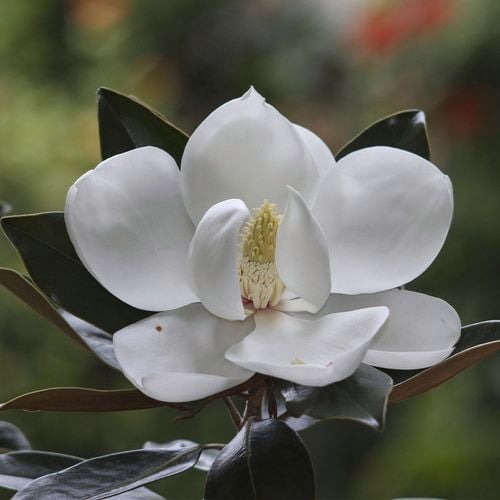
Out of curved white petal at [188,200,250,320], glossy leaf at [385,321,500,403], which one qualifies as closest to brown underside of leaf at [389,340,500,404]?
glossy leaf at [385,321,500,403]

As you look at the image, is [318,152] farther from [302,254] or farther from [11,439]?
[11,439]

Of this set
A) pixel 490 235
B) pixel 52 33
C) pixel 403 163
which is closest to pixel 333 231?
pixel 403 163

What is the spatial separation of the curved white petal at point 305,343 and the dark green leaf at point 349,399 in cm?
1

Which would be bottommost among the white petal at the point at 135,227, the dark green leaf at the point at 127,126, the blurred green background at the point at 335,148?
the blurred green background at the point at 335,148

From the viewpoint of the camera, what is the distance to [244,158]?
0.55 meters

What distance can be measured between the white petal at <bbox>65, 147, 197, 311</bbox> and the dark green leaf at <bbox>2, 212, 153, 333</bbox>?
4 centimetres

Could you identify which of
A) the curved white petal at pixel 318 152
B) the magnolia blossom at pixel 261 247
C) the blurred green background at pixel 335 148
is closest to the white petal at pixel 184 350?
the magnolia blossom at pixel 261 247

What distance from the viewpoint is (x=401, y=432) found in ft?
7.90

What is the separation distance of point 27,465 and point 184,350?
0.18 m

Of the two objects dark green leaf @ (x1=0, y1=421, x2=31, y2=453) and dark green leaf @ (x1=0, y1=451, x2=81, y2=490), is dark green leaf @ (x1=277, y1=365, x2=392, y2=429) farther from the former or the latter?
dark green leaf @ (x1=0, y1=421, x2=31, y2=453)

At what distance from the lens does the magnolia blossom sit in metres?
0.48

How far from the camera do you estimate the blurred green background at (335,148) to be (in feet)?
7.24

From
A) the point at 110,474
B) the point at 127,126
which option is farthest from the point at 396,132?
the point at 110,474

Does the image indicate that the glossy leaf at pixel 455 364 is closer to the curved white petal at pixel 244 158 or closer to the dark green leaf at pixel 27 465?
the curved white petal at pixel 244 158
